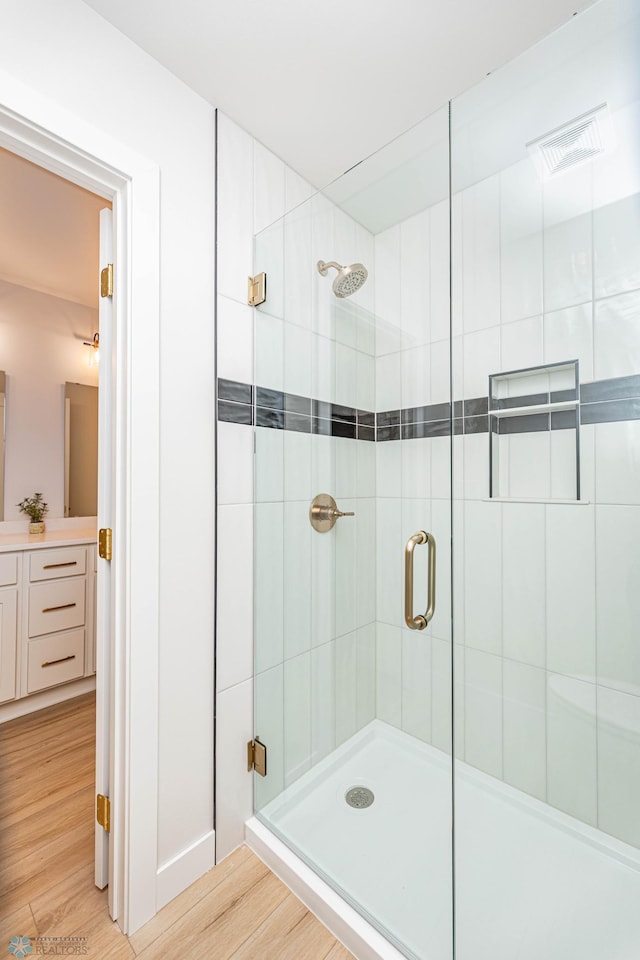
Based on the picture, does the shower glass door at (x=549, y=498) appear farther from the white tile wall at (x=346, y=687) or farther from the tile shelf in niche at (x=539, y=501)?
the white tile wall at (x=346, y=687)

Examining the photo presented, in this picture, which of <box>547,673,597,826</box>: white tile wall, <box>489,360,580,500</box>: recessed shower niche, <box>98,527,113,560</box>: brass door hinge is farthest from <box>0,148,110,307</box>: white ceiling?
<box>547,673,597,826</box>: white tile wall

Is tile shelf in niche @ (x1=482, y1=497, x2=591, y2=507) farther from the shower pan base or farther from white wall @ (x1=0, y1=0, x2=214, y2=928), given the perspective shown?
white wall @ (x1=0, y1=0, x2=214, y2=928)

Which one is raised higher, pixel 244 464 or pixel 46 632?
pixel 244 464

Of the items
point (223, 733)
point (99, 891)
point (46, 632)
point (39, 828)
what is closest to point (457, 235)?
point (223, 733)

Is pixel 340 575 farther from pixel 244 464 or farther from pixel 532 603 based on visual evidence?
pixel 532 603

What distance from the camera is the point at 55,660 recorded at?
258cm

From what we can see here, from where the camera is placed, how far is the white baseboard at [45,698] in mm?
2402

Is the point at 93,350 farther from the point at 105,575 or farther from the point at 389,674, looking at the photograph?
the point at 389,674

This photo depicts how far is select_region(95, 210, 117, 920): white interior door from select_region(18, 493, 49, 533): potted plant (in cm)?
198

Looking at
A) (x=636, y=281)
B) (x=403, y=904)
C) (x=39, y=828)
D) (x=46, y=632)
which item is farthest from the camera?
(x=46, y=632)

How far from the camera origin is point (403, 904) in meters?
1.20

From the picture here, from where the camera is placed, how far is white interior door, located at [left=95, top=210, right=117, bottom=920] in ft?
4.25

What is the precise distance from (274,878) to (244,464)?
1.31 metres

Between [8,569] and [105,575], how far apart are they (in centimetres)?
155
